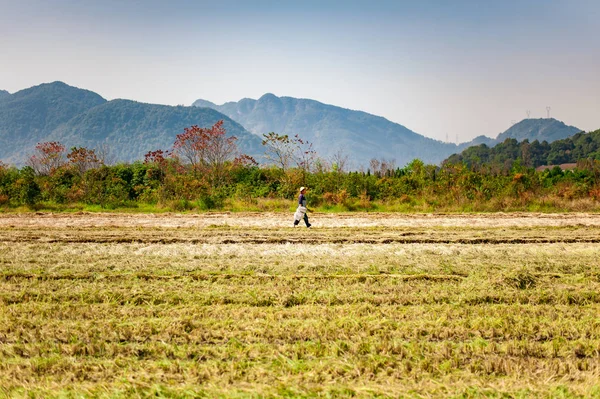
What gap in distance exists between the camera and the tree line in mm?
21859

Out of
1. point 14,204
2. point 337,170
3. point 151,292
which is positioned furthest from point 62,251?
point 337,170

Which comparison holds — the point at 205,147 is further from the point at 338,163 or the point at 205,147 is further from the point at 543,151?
the point at 543,151

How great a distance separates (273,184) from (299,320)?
20.5 metres

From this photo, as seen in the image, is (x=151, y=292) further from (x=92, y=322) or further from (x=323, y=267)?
(x=323, y=267)

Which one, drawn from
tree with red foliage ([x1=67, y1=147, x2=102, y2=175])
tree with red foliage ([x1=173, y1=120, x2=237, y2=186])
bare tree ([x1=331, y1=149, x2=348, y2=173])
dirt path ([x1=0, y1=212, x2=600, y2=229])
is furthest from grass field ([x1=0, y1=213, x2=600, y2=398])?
tree with red foliage ([x1=173, y1=120, x2=237, y2=186])

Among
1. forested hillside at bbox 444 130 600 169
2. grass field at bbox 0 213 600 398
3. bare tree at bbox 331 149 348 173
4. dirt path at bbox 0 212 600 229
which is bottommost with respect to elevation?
grass field at bbox 0 213 600 398

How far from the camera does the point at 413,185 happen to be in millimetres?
24141

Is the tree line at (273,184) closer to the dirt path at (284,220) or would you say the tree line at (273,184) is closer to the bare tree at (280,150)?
the bare tree at (280,150)

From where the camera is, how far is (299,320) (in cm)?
574

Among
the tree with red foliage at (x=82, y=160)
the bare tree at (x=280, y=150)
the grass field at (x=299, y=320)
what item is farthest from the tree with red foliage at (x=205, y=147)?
the grass field at (x=299, y=320)

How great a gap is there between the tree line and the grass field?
35.0 feet

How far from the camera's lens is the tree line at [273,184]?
861 inches

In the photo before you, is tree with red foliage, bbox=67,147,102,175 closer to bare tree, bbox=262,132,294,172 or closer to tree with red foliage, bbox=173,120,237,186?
tree with red foliage, bbox=173,120,237,186

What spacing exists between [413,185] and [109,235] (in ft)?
51.7
